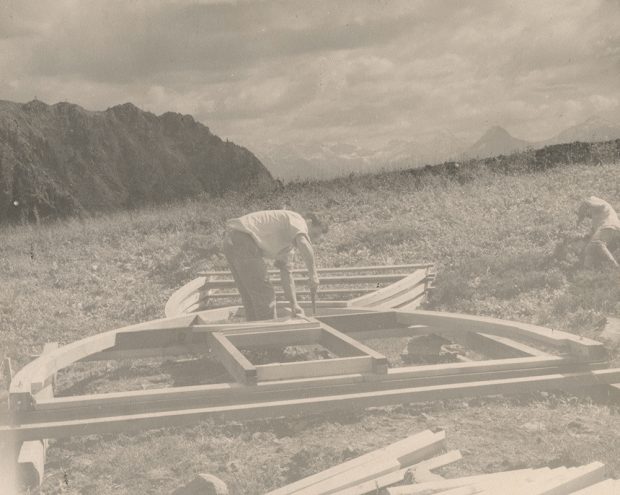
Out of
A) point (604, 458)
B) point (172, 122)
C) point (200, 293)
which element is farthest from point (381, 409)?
point (172, 122)

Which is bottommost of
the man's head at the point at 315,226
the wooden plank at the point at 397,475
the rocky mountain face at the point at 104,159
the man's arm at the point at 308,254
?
the wooden plank at the point at 397,475

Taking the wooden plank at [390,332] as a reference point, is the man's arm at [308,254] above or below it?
above

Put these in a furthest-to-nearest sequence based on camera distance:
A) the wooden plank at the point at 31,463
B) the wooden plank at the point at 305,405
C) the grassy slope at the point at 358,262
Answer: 1. the grassy slope at the point at 358,262
2. the wooden plank at the point at 305,405
3. the wooden plank at the point at 31,463

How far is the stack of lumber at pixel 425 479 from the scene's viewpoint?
10.4 feet

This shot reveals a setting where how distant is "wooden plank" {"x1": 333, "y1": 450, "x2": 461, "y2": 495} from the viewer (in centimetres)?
341

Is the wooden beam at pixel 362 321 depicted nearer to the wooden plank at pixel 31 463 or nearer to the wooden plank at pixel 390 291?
the wooden plank at pixel 390 291

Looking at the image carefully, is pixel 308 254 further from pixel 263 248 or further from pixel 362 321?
pixel 362 321

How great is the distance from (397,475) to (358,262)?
30.3ft

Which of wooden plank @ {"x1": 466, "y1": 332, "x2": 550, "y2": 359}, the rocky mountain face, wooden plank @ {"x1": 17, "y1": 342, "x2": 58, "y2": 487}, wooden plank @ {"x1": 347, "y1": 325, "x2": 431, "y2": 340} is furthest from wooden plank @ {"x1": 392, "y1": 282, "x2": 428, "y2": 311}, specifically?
the rocky mountain face

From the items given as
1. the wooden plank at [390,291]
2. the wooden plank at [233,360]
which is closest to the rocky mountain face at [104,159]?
the wooden plank at [390,291]

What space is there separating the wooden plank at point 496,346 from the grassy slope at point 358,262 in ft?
1.86

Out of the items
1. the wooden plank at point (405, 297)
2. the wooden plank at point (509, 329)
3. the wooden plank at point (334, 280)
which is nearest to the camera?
the wooden plank at point (509, 329)

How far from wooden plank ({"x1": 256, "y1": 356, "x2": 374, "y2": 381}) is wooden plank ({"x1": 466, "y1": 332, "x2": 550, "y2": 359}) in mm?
1617

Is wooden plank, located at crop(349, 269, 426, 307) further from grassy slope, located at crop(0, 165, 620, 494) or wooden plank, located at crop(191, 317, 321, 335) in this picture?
wooden plank, located at crop(191, 317, 321, 335)
